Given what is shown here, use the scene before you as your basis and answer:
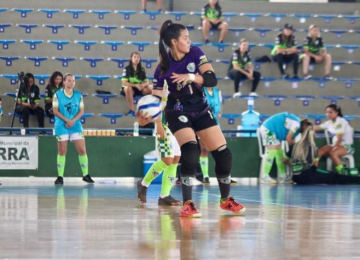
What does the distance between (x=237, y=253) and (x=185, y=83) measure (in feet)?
9.65

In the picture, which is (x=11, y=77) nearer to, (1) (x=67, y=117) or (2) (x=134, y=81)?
(2) (x=134, y=81)

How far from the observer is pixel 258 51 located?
21.3 m

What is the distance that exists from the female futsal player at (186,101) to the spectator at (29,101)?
10.3 metres

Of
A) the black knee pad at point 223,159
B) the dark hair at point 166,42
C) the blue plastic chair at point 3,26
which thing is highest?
the blue plastic chair at point 3,26

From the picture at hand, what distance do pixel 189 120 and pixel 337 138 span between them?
370 inches

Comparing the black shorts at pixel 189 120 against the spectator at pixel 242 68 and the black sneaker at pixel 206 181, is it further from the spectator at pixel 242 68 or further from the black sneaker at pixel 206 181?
the spectator at pixel 242 68

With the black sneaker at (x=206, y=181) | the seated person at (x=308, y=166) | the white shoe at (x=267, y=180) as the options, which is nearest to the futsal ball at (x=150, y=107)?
the black sneaker at (x=206, y=181)

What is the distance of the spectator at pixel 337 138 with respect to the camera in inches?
654

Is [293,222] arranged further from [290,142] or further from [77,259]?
[290,142]

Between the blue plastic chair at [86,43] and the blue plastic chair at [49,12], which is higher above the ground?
the blue plastic chair at [49,12]

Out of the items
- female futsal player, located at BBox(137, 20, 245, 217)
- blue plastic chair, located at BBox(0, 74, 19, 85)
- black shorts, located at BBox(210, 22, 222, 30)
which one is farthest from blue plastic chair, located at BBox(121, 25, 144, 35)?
female futsal player, located at BBox(137, 20, 245, 217)

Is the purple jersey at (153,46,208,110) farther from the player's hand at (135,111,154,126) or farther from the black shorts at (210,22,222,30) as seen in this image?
the black shorts at (210,22,222,30)

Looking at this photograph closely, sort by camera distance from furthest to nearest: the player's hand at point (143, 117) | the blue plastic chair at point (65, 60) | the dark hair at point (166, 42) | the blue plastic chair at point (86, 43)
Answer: the blue plastic chair at point (86, 43), the blue plastic chair at point (65, 60), the dark hair at point (166, 42), the player's hand at point (143, 117)

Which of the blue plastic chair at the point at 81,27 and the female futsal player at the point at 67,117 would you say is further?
the blue plastic chair at the point at 81,27
